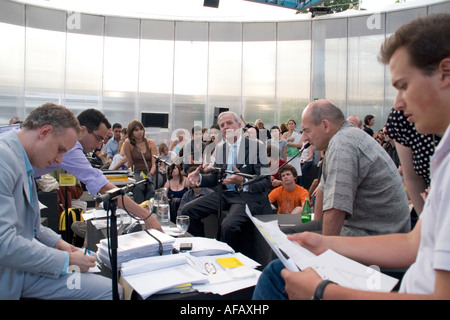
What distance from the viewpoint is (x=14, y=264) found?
4.81 feet

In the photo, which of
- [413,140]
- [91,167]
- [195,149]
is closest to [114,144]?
[195,149]

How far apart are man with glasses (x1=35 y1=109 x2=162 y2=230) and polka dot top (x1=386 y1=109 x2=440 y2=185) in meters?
1.46

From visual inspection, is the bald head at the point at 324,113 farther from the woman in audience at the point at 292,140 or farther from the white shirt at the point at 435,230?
the woman in audience at the point at 292,140

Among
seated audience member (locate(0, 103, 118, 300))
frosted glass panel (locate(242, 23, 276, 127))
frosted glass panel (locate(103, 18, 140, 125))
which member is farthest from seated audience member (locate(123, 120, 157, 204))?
frosted glass panel (locate(242, 23, 276, 127))

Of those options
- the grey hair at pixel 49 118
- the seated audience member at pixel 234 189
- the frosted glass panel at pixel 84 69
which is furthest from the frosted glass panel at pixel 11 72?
the grey hair at pixel 49 118

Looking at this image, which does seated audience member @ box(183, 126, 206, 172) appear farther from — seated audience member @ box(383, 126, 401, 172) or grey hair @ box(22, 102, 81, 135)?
grey hair @ box(22, 102, 81, 135)

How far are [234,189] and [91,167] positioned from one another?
171 centimetres

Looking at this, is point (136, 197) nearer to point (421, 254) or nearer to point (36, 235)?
point (36, 235)

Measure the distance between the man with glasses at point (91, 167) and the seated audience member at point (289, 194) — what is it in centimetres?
218

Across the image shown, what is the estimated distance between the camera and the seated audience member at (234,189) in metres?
3.38

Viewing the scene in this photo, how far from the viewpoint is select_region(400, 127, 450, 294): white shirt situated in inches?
30.4

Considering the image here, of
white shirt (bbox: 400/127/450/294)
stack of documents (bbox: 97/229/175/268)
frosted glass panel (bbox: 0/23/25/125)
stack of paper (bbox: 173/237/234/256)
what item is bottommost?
stack of paper (bbox: 173/237/234/256)

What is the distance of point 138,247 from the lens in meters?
1.76

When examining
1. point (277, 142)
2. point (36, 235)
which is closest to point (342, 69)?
point (277, 142)
